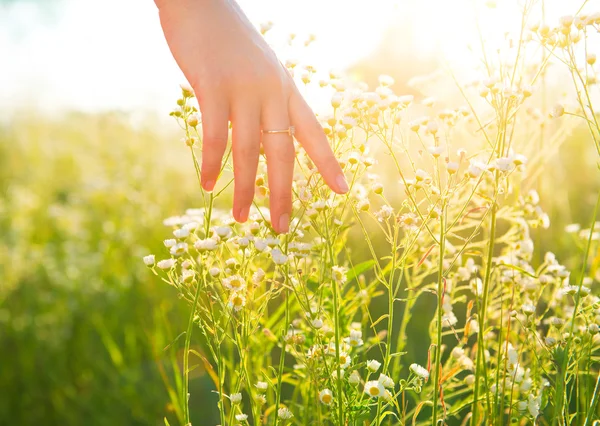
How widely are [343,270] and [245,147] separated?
0.41 m

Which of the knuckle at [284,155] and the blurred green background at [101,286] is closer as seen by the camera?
the knuckle at [284,155]

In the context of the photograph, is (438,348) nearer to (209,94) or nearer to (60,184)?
(209,94)

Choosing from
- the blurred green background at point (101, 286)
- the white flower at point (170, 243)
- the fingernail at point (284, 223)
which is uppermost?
the fingernail at point (284, 223)

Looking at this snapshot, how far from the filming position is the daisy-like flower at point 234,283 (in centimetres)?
137

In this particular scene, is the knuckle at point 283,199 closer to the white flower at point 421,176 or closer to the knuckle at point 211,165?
the knuckle at point 211,165

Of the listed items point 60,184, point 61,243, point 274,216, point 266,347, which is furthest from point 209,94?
point 60,184

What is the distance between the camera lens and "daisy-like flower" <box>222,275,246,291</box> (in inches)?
53.9

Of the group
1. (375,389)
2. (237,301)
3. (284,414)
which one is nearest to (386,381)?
(375,389)

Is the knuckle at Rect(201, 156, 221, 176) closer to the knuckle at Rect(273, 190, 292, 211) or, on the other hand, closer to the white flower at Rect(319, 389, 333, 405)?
the knuckle at Rect(273, 190, 292, 211)

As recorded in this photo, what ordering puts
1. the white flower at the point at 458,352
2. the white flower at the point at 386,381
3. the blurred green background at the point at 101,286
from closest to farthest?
the white flower at the point at 386,381 → the white flower at the point at 458,352 → the blurred green background at the point at 101,286

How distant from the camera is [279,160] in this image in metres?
1.35

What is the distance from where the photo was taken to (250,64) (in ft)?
4.44

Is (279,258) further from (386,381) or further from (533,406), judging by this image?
(533,406)

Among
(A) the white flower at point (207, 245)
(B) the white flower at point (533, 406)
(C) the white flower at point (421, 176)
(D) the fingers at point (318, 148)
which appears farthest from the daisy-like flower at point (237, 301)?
(B) the white flower at point (533, 406)
